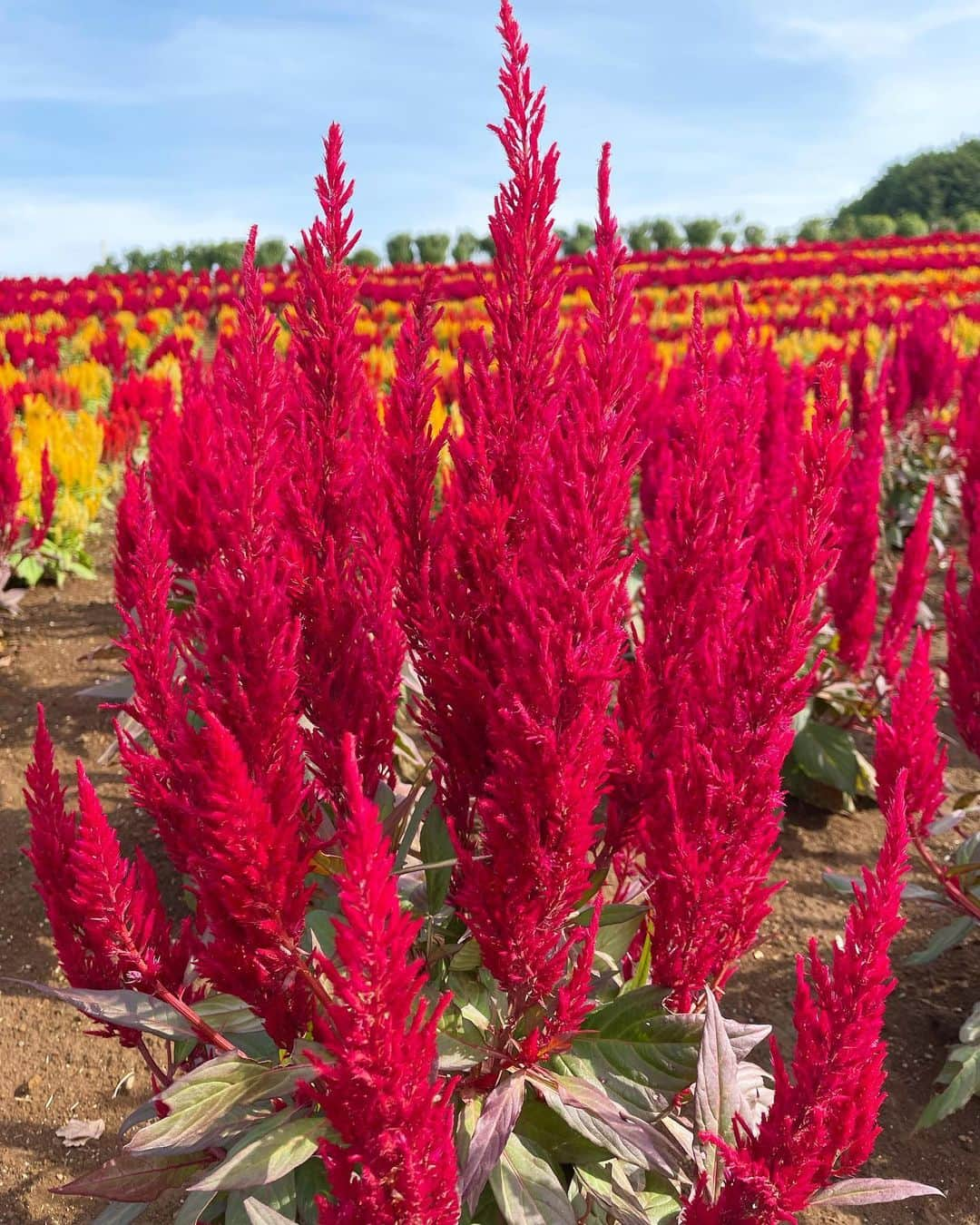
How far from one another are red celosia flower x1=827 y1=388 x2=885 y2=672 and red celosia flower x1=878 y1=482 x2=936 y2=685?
0.25 ft

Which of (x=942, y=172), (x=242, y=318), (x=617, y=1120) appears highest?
(x=942, y=172)

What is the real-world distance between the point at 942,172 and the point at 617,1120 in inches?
2400

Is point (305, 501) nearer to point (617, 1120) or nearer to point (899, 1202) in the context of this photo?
point (617, 1120)

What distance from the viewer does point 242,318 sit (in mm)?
1375

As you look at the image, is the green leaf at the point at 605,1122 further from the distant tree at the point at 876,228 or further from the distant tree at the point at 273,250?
the distant tree at the point at 876,228

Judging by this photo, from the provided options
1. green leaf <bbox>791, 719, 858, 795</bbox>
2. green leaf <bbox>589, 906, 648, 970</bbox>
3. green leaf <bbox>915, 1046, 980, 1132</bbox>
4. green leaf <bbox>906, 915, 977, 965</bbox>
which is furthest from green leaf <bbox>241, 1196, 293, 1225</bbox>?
green leaf <bbox>791, 719, 858, 795</bbox>

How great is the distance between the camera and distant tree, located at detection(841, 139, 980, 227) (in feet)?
168

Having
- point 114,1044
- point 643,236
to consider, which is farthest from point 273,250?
point 114,1044

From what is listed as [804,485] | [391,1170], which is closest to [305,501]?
[804,485]

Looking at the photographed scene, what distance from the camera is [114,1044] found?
305 centimetres

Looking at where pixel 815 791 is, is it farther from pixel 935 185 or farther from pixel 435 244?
pixel 935 185

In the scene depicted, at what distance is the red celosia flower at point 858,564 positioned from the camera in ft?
11.2

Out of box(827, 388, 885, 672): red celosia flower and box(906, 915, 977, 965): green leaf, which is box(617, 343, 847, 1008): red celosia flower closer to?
box(906, 915, 977, 965): green leaf

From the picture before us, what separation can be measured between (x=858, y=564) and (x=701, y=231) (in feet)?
102
